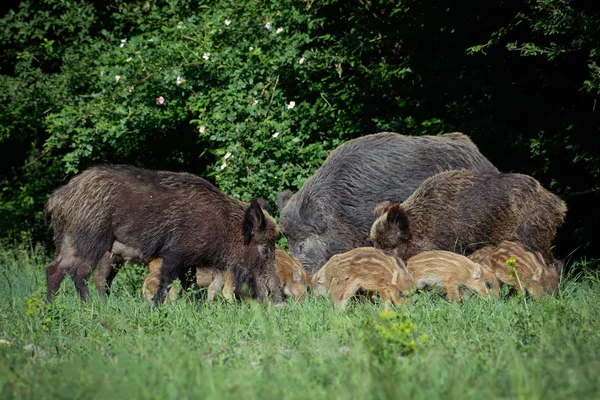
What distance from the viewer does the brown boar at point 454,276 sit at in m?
6.93

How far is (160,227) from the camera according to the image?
7.67 meters

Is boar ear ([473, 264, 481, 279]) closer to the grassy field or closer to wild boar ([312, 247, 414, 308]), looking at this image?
the grassy field

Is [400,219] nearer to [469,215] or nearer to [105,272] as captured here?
[469,215]

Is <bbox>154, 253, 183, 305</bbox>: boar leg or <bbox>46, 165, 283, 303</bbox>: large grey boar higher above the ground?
<bbox>46, 165, 283, 303</bbox>: large grey boar

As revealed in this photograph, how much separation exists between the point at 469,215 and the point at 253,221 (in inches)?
84.8

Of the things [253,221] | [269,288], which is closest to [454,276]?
[269,288]

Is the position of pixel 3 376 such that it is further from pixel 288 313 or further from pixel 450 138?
pixel 450 138

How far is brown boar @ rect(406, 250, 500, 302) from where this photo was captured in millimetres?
6930

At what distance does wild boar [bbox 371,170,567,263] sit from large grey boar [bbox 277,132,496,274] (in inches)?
20.0

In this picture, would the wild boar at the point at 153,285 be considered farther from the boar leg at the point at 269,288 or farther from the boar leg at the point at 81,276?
the boar leg at the point at 269,288

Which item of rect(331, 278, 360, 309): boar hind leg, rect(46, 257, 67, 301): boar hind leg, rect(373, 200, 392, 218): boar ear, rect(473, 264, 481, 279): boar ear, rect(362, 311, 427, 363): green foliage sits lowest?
rect(46, 257, 67, 301): boar hind leg

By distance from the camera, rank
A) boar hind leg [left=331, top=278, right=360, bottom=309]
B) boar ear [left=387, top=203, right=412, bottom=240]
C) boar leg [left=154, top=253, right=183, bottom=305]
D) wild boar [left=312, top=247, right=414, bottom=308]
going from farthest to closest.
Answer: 1. boar ear [left=387, top=203, right=412, bottom=240]
2. boar leg [left=154, top=253, right=183, bottom=305]
3. boar hind leg [left=331, top=278, right=360, bottom=309]
4. wild boar [left=312, top=247, right=414, bottom=308]

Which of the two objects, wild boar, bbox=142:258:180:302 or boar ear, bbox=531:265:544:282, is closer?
boar ear, bbox=531:265:544:282

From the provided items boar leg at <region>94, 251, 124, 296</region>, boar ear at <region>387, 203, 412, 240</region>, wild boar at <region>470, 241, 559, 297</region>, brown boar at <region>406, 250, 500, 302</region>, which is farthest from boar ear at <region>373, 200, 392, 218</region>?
boar leg at <region>94, 251, 124, 296</region>
